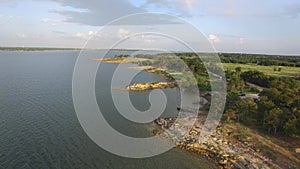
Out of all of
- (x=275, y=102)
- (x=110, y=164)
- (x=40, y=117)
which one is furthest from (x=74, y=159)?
(x=275, y=102)

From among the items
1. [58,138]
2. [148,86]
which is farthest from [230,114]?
[148,86]

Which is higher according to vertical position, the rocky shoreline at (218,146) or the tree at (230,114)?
the tree at (230,114)

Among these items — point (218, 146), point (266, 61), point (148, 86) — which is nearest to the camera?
point (218, 146)

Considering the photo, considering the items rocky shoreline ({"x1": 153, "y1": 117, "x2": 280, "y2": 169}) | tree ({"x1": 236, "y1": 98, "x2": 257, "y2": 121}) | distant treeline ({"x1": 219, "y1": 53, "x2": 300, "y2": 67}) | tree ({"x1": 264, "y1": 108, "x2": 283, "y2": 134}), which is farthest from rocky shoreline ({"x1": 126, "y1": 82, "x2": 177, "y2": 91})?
distant treeline ({"x1": 219, "y1": 53, "x2": 300, "y2": 67})

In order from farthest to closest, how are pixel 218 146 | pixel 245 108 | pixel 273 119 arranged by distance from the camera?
pixel 245 108 → pixel 273 119 → pixel 218 146

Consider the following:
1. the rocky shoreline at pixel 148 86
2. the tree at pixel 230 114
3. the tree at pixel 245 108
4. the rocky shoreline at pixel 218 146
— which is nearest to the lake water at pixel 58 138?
the rocky shoreline at pixel 218 146

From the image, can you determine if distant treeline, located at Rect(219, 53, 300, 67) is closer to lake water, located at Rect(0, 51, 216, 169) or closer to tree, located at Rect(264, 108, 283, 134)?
lake water, located at Rect(0, 51, 216, 169)

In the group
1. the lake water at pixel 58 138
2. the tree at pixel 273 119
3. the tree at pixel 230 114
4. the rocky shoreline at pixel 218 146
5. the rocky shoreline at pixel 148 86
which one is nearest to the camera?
the lake water at pixel 58 138

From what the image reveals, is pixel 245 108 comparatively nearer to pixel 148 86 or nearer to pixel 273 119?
pixel 273 119

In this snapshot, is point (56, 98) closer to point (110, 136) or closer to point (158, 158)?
point (110, 136)

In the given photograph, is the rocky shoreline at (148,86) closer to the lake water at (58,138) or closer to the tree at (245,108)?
the lake water at (58,138)

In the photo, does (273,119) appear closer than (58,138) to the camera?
No
